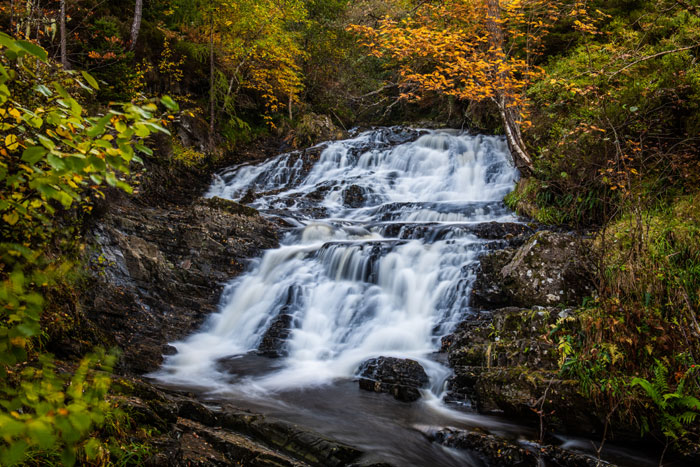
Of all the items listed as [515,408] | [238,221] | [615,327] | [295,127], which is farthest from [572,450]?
[295,127]

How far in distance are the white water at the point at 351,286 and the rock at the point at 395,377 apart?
0.26 metres

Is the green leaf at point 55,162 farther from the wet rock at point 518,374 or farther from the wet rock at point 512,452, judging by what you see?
the wet rock at point 518,374

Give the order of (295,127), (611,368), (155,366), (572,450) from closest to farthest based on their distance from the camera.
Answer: (572,450) < (611,368) < (155,366) < (295,127)

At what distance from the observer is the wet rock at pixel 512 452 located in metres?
3.92

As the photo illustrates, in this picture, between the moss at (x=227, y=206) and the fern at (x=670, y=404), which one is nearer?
the fern at (x=670, y=404)

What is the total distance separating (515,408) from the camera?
475 cm

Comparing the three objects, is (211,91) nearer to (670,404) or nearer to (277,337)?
(277,337)

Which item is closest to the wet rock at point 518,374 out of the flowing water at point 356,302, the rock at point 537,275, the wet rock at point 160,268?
the flowing water at point 356,302

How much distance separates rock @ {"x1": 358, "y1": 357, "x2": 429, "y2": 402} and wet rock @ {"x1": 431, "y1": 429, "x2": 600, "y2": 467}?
1098 millimetres

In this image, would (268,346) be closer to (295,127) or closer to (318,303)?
(318,303)

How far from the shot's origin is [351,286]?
8359 millimetres

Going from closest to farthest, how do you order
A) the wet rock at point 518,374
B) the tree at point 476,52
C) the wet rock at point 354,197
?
the wet rock at point 518,374, the tree at point 476,52, the wet rock at point 354,197

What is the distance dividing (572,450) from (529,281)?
10.0 ft

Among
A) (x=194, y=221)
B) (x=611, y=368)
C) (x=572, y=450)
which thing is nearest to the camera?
(x=572, y=450)
